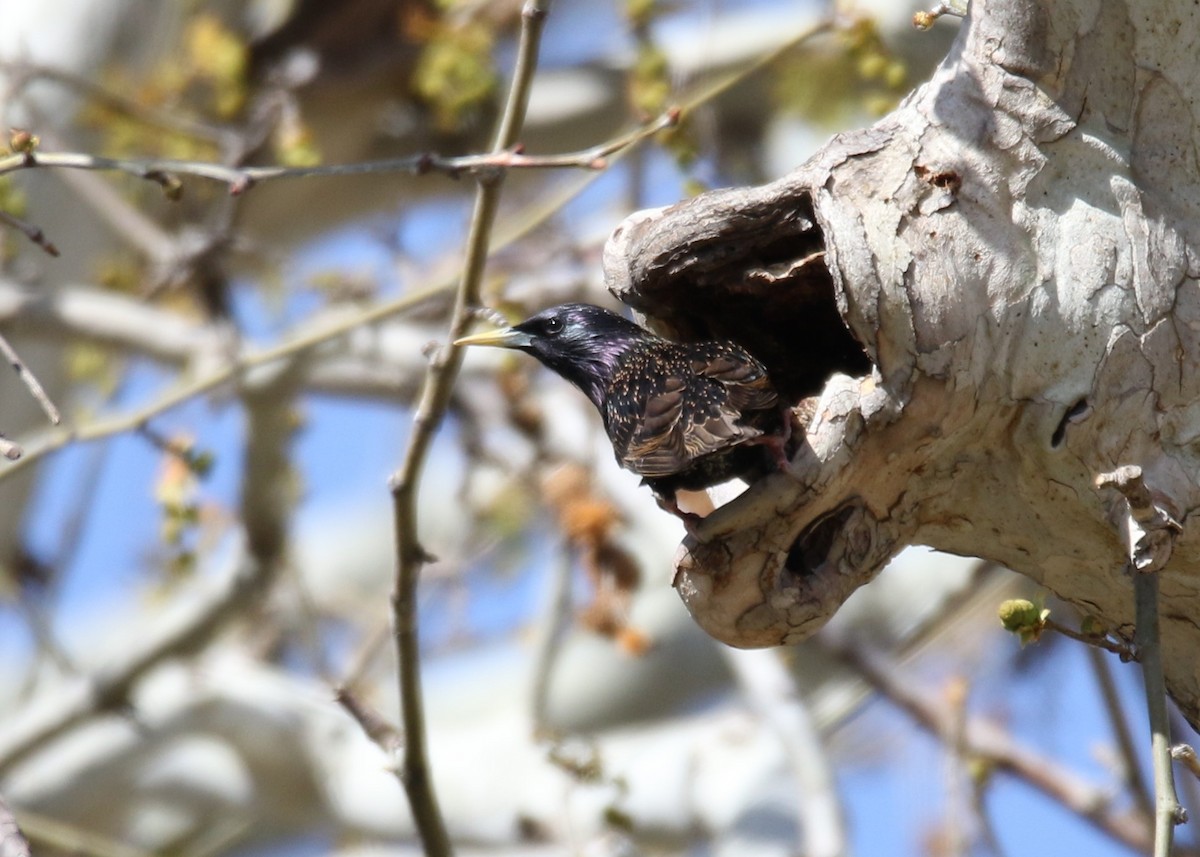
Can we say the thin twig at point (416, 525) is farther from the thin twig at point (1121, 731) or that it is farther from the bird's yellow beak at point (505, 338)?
the thin twig at point (1121, 731)

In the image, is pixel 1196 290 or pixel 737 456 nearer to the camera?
pixel 1196 290

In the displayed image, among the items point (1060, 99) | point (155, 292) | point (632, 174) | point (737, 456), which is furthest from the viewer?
point (632, 174)

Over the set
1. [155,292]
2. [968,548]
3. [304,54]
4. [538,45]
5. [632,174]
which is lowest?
[968,548]

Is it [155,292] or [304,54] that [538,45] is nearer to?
[155,292]

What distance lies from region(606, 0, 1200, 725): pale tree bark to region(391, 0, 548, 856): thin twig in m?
0.38

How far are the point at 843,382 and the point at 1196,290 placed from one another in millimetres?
521

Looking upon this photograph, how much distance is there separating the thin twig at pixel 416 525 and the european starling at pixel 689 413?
3.5 inches

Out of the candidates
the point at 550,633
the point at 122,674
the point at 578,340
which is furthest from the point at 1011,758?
the point at 122,674

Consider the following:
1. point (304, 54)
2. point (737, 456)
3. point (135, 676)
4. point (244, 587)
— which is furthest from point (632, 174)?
point (737, 456)

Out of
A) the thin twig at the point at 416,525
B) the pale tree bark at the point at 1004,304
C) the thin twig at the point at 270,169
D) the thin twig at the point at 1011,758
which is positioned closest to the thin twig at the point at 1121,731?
the thin twig at the point at 1011,758

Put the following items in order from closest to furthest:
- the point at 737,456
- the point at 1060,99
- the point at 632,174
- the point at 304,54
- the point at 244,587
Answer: the point at 1060,99, the point at 737,456, the point at 244,587, the point at 632,174, the point at 304,54

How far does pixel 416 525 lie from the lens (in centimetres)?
227

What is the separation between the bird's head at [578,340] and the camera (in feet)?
8.73

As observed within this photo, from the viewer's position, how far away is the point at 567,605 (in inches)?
Result: 166
